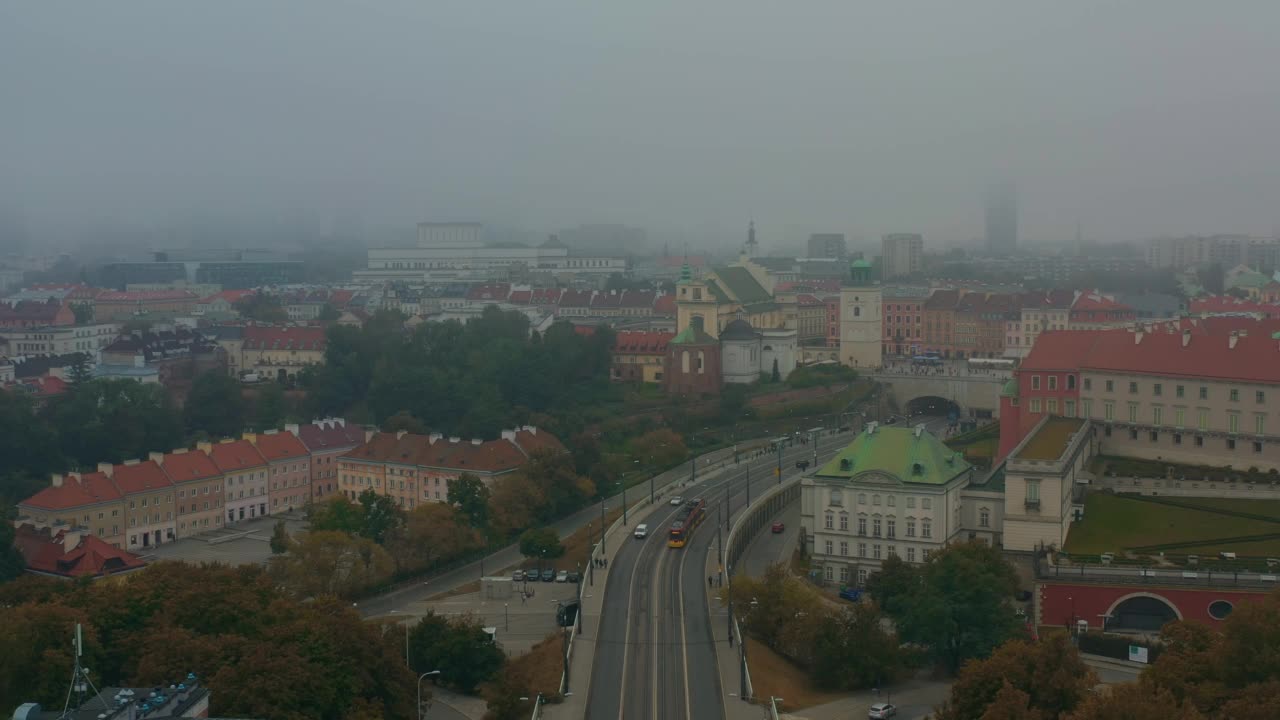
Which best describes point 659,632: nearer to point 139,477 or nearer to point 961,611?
point 961,611

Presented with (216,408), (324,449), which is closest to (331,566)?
(324,449)

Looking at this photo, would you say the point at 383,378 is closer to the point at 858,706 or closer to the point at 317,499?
the point at 317,499

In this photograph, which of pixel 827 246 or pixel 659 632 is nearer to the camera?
pixel 659 632

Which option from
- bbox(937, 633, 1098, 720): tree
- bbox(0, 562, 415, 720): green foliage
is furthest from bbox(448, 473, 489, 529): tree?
bbox(937, 633, 1098, 720): tree

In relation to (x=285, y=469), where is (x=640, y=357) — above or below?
above

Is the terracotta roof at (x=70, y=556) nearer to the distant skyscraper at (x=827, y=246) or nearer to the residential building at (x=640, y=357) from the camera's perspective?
the residential building at (x=640, y=357)

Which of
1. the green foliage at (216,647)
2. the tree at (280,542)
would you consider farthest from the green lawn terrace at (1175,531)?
the tree at (280,542)

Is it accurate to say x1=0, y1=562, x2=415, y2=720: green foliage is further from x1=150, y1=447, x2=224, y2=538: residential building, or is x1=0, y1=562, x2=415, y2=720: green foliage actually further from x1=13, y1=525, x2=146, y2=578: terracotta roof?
x1=150, y1=447, x2=224, y2=538: residential building
